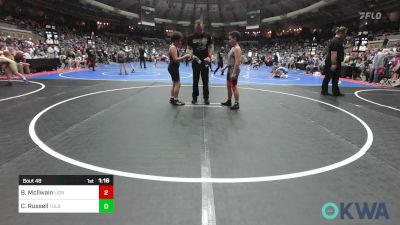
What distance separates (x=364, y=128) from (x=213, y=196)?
3.98 meters

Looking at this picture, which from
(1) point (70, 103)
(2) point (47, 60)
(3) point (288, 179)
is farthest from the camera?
(2) point (47, 60)

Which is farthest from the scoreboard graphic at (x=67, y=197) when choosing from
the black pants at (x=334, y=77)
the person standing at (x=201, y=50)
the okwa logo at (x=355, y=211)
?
the black pants at (x=334, y=77)

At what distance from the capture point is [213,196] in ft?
8.90

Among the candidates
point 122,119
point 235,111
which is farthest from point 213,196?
point 235,111

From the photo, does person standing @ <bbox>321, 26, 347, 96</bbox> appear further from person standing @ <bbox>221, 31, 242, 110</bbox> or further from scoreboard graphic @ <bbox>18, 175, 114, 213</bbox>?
scoreboard graphic @ <bbox>18, 175, 114, 213</bbox>

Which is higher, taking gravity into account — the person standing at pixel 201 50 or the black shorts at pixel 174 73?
the person standing at pixel 201 50

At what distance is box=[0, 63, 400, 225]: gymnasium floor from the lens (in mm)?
2494

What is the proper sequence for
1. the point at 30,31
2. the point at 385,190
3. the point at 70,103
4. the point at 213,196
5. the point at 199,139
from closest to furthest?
the point at 213,196, the point at 385,190, the point at 199,139, the point at 70,103, the point at 30,31

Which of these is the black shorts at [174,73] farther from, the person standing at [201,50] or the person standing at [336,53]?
the person standing at [336,53]

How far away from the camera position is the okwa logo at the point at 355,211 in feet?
8.03

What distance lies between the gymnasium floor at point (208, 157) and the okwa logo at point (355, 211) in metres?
0.06

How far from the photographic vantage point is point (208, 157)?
12.1ft

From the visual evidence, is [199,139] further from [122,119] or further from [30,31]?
[30,31]

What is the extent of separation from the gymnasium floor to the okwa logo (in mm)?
60
